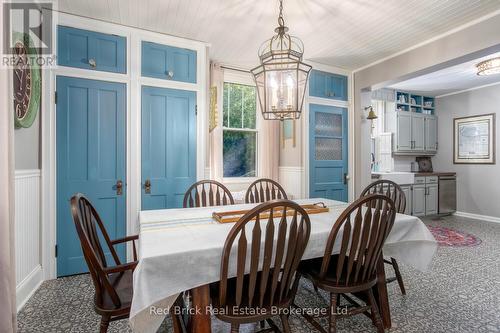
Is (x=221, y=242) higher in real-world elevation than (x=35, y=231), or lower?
higher

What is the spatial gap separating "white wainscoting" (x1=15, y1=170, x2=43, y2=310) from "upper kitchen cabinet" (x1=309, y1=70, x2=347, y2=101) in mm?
3348

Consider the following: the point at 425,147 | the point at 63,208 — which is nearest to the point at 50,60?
the point at 63,208

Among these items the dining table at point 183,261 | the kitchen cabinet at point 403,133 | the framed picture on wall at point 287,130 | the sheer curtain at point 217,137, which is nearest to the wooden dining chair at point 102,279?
the dining table at point 183,261

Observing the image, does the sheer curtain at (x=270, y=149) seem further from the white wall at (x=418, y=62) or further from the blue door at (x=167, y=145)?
the blue door at (x=167, y=145)

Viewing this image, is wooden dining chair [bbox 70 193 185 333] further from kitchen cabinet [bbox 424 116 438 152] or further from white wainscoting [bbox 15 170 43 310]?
kitchen cabinet [bbox 424 116 438 152]

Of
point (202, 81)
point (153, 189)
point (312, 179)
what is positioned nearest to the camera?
point (153, 189)

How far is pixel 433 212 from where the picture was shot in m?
5.29

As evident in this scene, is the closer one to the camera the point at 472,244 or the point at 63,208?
the point at 63,208

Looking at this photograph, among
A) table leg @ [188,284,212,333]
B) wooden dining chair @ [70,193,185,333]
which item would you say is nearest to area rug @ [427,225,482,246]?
table leg @ [188,284,212,333]

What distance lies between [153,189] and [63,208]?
0.82 meters

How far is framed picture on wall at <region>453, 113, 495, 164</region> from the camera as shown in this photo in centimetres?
495

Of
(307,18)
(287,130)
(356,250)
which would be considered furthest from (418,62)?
(356,250)

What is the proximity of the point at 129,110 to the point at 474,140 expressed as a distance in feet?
20.1

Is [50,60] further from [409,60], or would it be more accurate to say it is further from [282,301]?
[409,60]
